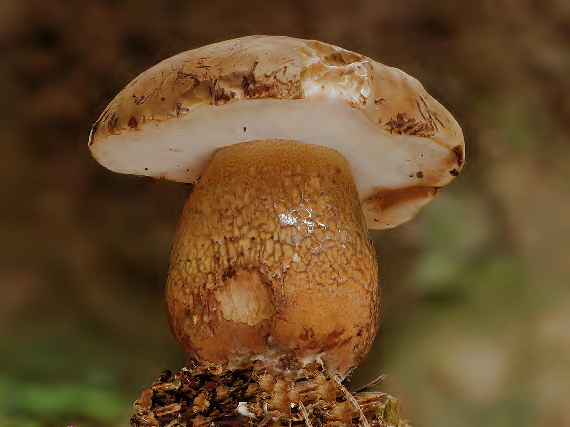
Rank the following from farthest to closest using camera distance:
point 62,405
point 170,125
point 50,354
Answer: point 50,354, point 62,405, point 170,125

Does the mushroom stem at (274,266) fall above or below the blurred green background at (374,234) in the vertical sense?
below

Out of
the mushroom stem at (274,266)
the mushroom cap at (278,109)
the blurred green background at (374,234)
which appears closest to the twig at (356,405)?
the mushroom stem at (274,266)

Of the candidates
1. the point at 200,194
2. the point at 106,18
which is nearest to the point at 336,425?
the point at 200,194

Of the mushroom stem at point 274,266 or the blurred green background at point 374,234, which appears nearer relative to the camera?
the mushroom stem at point 274,266

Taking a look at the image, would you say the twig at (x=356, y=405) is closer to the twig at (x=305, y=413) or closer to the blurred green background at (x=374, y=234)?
the twig at (x=305, y=413)

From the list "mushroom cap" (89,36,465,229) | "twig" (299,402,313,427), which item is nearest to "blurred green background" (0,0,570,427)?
"mushroom cap" (89,36,465,229)

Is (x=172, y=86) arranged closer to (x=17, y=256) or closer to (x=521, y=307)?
(x=17, y=256)

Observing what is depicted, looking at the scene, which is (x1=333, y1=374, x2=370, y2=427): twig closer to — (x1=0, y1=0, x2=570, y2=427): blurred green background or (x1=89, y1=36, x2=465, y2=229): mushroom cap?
(x1=89, y1=36, x2=465, y2=229): mushroom cap
